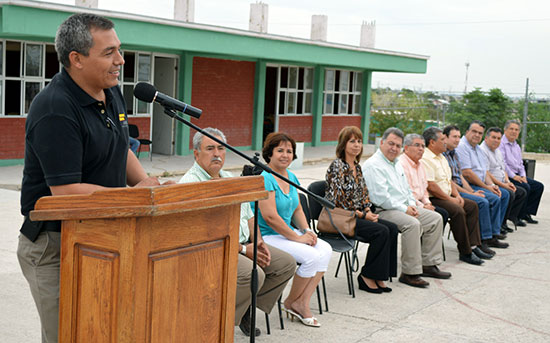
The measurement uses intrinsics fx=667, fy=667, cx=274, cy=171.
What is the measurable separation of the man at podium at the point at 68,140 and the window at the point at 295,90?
1957 centimetres

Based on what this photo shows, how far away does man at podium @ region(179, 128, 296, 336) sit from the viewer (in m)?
4.61

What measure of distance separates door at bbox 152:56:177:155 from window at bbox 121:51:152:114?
71cm

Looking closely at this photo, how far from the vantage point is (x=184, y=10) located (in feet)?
56.9

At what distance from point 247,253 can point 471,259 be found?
3856 mm

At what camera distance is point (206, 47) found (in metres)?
16.5

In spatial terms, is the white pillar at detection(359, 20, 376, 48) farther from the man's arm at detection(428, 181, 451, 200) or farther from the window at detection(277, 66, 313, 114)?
the man's arm at detection(428, 181, 451, 200)

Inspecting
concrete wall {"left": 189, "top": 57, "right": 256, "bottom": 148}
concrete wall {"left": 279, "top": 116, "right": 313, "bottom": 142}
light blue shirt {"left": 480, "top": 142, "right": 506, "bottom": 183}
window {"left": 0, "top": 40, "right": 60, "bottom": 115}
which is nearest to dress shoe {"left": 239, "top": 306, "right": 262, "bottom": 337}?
light blue shirt {"left": 480, "top": 142, "right": 506, "bottom": 183}

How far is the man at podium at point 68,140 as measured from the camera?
2.41 m

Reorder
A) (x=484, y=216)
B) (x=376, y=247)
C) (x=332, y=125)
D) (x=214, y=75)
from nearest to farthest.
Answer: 1. (x=376, y=247)
2. (x=484, y=216)
3. (x=214, y=75)
4. (x=332, y=125)

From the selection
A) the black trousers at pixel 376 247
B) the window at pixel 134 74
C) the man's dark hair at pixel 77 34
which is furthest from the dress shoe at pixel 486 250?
the window at pixel 134 74

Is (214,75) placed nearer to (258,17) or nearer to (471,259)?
(258,17)

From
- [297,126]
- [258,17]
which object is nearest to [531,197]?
[258,17]

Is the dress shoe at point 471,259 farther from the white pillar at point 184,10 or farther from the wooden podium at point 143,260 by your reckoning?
the white pillar at point 184,10

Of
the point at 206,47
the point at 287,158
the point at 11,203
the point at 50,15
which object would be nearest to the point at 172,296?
the point at 287,158
